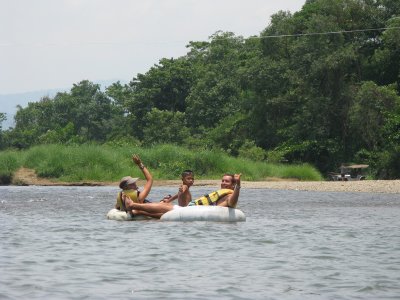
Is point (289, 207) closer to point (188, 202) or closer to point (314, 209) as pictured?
point (314, 209)

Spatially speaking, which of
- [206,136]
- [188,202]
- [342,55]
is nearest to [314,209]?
[188,202]

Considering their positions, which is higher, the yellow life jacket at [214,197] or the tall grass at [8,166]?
the tall grass at [8,166]

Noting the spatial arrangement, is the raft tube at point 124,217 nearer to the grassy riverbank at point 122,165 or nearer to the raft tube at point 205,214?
the raft tube at point 205,214

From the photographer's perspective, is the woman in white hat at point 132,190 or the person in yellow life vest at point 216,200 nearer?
the person in yellow life vest at point 216,200

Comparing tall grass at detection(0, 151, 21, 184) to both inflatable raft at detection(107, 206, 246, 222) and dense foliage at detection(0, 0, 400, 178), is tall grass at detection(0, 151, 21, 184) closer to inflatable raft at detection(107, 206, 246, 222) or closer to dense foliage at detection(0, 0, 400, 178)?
dense foliage at detection(0, 0, 400, 178)

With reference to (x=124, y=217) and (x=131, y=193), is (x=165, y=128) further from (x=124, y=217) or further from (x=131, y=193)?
(x=131, y=193)

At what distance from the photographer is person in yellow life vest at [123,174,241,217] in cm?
1927

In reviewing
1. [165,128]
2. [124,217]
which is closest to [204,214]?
[124,217]

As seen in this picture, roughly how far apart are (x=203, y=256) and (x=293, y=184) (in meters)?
25.5

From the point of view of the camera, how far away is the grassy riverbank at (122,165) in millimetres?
44156

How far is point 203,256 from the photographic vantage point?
14.4 metres

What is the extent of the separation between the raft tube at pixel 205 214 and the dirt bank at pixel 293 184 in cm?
1514

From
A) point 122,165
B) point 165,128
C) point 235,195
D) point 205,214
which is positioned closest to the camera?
point 235,195

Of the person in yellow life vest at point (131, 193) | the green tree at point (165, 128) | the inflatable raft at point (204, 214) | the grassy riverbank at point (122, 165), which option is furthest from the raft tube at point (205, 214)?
the green tree at point (165, 128)
